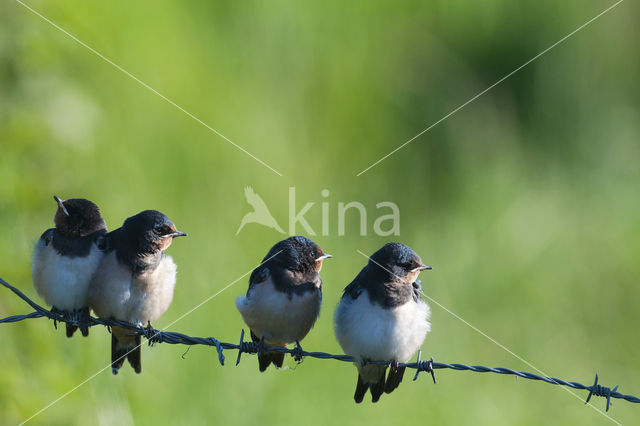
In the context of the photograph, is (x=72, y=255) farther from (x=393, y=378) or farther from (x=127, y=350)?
(x=393, y=378)

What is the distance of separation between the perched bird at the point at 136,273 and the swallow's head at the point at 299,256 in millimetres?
815

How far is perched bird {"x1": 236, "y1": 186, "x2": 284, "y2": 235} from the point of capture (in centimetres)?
944

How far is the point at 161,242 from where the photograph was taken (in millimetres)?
5742

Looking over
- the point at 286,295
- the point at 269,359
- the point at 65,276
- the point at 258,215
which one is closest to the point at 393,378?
the point at 286,295

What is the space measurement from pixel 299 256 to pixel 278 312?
0.45m

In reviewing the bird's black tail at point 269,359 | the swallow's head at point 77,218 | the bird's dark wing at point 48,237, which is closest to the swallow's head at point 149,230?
the swallow's head at point 77,218

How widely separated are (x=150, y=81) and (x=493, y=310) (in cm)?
555

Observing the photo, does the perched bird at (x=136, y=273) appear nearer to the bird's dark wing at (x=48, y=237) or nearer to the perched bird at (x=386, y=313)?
the bird's dark wing at (x=48, y=237)

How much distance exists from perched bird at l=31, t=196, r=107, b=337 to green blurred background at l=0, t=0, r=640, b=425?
7.78 ft

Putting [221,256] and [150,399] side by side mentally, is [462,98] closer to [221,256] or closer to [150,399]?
[221,256]

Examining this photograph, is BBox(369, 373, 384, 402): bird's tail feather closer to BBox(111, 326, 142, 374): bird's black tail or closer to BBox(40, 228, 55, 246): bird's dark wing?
BBox(111, 326, 142, 374): bird's black tail

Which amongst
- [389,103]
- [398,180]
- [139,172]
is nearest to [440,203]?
[398,180]

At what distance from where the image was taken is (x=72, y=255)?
18.9 feet

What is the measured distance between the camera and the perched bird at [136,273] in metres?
5.69
